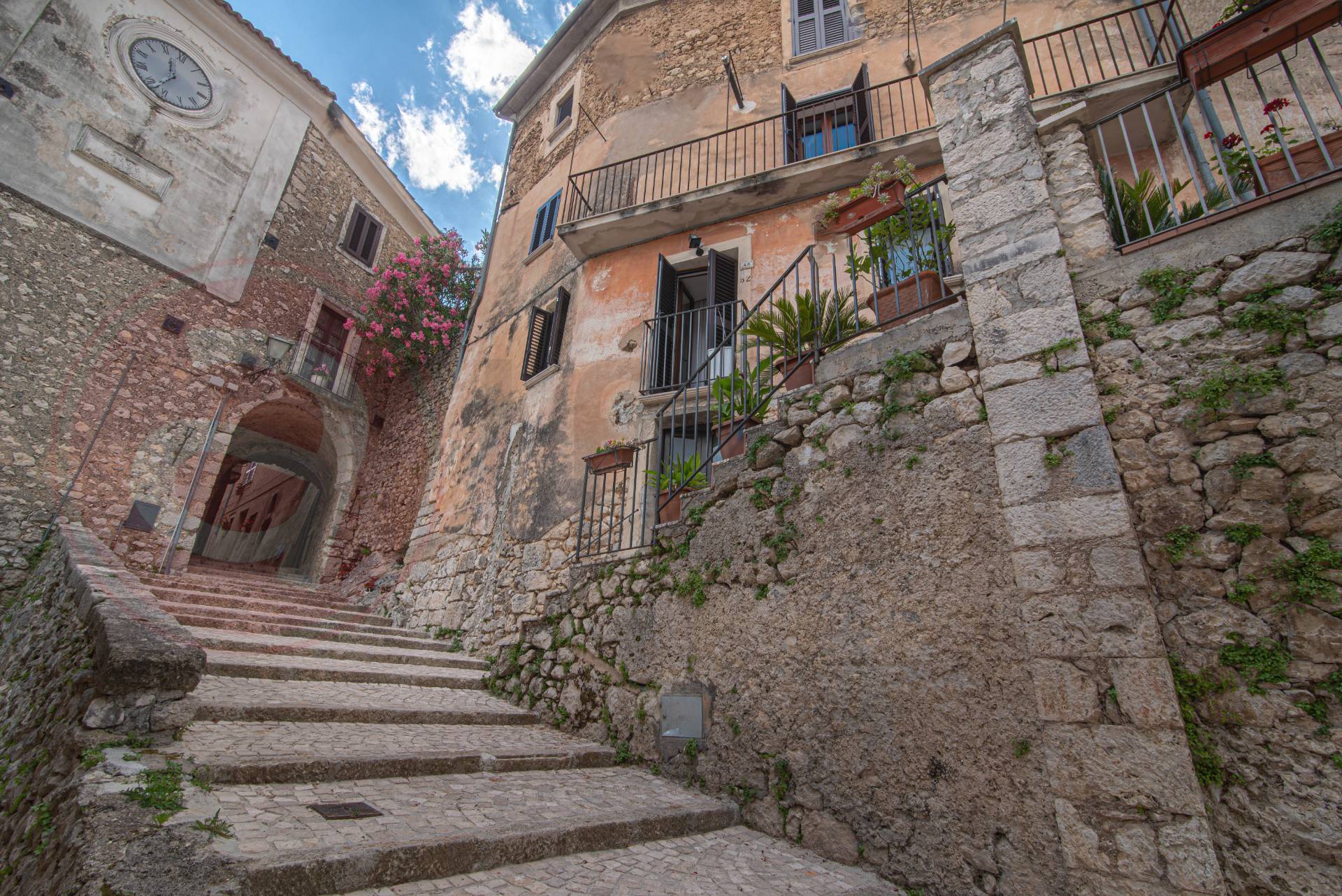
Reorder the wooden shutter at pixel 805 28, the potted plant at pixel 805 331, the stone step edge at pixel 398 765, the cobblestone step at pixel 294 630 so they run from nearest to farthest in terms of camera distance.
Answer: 1. the stone step edge at pixel 398 765
2. the potted plant at pixel 805 331
3. the cobblestone step at pixel 294 630
4. the wooden shutter at pixel 805 28

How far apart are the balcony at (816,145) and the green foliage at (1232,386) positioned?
534cm

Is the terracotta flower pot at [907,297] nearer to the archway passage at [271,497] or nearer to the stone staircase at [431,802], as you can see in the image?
the stone staircase at [431,802]

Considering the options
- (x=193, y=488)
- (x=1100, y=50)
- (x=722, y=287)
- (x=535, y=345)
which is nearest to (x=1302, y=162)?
(x=722, y=287)

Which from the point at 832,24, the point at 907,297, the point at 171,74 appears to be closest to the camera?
the point at 907,297

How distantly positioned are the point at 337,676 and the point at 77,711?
1919mm

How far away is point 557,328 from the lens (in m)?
8.43

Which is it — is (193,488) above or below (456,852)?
above

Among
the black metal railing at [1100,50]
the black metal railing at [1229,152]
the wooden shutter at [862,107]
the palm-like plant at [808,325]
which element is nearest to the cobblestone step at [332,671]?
the palm-like plant at [808,325]

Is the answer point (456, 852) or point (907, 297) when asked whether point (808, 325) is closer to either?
point (907, 297)

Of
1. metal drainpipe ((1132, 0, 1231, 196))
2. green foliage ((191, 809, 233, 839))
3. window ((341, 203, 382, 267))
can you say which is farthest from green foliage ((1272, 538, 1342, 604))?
window ((341, 203, 382, 267))

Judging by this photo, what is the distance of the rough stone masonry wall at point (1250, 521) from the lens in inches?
77.4

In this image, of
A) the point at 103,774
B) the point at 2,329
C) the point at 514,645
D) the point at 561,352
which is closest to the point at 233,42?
the point at 2,329

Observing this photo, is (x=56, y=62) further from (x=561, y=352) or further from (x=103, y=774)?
(x=103, y=774)

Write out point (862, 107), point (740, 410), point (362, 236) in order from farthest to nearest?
point (362, 236) < point (862, 107) < point (740, 410)
